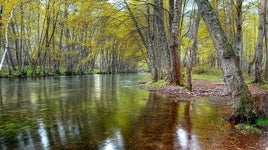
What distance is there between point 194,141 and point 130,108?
5.03m

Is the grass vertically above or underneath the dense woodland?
underneath

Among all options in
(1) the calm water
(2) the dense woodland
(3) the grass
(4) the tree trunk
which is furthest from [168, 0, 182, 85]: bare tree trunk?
(3) the grass

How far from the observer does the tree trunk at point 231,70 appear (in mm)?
7582

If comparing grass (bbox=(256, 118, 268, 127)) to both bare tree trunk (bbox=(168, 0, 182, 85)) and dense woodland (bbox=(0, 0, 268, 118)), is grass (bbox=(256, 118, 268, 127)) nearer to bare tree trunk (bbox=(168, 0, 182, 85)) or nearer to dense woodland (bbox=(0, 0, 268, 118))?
dense woodland (bbox=(0, 0, 268, 118))

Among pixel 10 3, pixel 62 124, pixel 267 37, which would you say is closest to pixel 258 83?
pixel 267 37

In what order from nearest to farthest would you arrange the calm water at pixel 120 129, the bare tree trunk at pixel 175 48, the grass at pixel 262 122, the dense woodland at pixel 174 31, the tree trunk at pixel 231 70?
the calm water at pixel 120 129, the grass at pixel 262 122, the tree trunk at pixel 231 70, the dense woodland at pixel 174 31, the bare tree trunk at pixel 175 48

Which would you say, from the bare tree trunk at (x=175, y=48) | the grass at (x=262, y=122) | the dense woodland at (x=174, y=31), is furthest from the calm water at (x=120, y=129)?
the bare tree trunk at (x=175, y=48)

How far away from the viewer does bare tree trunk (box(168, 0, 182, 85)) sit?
17.0m

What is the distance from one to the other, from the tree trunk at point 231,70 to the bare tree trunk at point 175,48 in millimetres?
8833

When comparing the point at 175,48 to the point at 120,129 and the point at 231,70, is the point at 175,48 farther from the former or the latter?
the point at 120,129

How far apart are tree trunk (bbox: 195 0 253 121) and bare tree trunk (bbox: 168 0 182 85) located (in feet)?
29.0

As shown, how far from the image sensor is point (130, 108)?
11.1 meters

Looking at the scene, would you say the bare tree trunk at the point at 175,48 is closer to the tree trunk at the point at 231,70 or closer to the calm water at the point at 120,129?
the calm water at the point at 120,129

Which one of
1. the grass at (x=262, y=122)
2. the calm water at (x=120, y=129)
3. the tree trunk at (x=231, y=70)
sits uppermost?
the tree trunk at (x=231, y=70)
